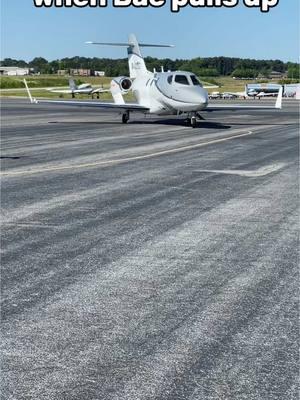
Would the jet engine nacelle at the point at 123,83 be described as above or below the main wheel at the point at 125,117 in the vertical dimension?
above

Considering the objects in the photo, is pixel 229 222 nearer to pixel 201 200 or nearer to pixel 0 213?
pixel 201 200

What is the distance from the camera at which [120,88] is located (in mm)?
39938

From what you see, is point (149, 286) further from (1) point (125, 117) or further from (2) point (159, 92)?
(1) point (125, 117)

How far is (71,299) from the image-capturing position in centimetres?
666

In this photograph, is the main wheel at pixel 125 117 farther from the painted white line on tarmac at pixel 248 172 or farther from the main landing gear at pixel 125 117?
the painted white line on tarmac at pixel 248 172

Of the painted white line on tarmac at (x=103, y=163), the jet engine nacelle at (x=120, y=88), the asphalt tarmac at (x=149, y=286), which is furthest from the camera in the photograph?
the jet engine nacelle at (x=120, y=88)

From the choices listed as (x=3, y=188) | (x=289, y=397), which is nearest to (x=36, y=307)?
(x=289, y=397)

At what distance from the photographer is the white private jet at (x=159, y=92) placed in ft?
111

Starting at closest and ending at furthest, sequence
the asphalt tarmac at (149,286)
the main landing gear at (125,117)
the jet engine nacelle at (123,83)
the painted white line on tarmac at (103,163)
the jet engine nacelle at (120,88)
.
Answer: the asphalt tarmac at (149,286), the painted white line on tarmac at (103,163), the main landing gear at (125,117), the jet engine nacelle at (120,88), the jet engine nacelle at (123,83)

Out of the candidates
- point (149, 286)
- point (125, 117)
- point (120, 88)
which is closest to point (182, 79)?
point (125, 117)

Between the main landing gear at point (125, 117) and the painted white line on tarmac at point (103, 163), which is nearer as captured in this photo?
the painted white line on tarmac at point (103, 163)

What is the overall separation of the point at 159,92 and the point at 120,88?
488 centimetres

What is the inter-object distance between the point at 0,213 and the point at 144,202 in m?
2.82

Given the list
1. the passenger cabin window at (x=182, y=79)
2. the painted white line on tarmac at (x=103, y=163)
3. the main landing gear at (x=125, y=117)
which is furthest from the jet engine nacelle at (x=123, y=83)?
the painted white line on tarmac at (x=103, y=163)
